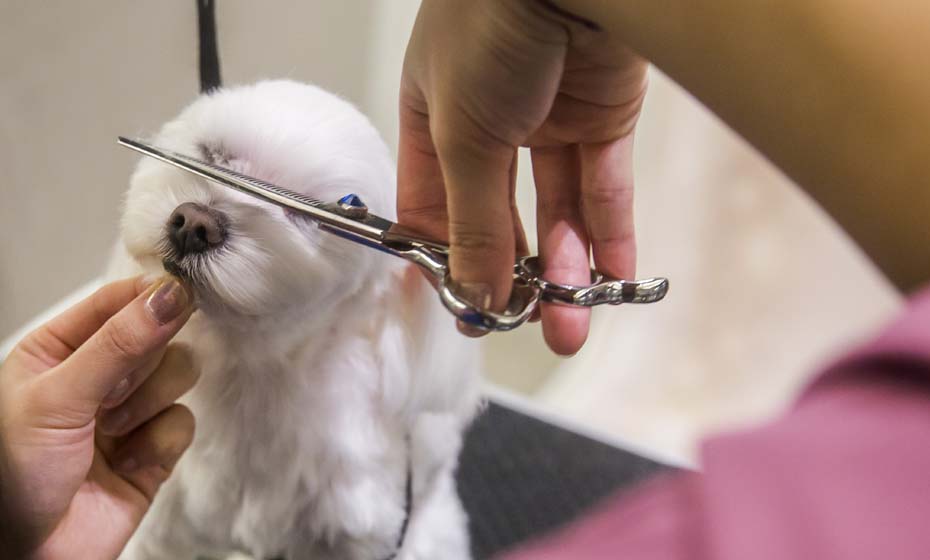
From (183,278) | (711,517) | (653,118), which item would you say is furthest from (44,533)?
(653,118)

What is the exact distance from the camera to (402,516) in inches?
30.2

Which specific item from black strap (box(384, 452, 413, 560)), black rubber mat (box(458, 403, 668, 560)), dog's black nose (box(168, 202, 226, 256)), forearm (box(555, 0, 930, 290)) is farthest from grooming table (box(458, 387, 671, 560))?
forearm (box(555, 0, 930, 290))

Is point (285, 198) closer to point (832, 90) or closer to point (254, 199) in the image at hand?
point (254, 199)

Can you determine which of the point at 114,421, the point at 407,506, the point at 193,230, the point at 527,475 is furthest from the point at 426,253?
the point at 527,475

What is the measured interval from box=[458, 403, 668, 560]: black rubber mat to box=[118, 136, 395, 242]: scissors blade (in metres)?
0.54

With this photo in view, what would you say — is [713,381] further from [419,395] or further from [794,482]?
[794,482]

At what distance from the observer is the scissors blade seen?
49 cm

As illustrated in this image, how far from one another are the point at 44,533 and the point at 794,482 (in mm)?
490

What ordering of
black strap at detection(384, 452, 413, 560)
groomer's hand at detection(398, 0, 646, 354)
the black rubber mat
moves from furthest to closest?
the black rubber mat < black strap at detection(384, 452, 413, 560) < groomer's hand at detection(398, 0, 646, 354)

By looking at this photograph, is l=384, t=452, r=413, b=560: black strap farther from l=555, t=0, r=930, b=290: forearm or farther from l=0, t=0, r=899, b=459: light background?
l=555, t=0, r=930, b=290: forearm

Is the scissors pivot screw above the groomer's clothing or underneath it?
underneath

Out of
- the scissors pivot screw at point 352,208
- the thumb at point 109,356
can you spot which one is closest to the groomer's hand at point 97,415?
the thumb at point 109,356

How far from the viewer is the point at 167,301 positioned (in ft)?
1.56

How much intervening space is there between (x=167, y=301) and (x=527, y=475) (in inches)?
25.5
